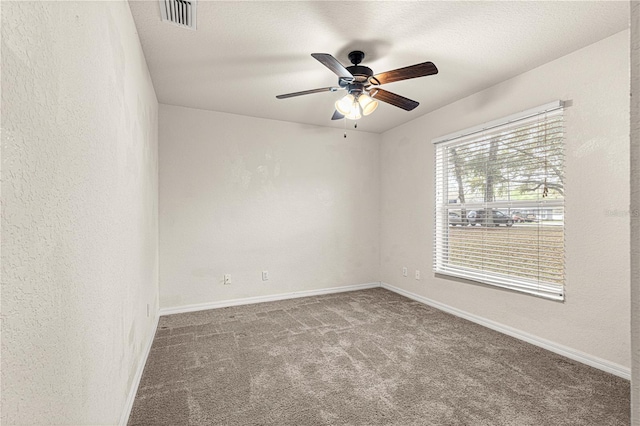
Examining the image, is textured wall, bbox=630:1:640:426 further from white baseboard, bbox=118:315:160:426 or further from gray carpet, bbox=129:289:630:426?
white baseboard, bbox=118:315:160:426

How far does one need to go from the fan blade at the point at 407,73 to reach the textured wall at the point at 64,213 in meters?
1.70

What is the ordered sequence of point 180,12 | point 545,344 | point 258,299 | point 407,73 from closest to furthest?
point 180,12 → point 407,73 → point 545,344 → point 258,299

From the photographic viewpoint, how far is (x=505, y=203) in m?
3.09

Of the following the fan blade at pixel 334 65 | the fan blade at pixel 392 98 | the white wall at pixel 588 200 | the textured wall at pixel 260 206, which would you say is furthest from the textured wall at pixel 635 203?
the textured wall at pixel 260 206

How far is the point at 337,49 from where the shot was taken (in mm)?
2473

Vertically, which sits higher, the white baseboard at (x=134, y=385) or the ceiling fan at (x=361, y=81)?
the ceiling fan at (x=361, y=81)

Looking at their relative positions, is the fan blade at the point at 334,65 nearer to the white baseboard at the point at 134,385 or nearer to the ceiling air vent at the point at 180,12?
the ceiling air vent at the point at 180,12

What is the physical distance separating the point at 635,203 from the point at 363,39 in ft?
7.55

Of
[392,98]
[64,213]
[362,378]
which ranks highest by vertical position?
[392,98]

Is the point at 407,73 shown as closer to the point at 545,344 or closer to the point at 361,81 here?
the point at 361,81

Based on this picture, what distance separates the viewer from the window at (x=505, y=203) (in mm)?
2701

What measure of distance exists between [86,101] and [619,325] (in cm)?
346

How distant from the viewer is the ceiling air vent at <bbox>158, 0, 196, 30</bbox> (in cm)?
196

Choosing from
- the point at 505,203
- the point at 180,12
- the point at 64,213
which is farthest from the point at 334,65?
the point at 505,203
